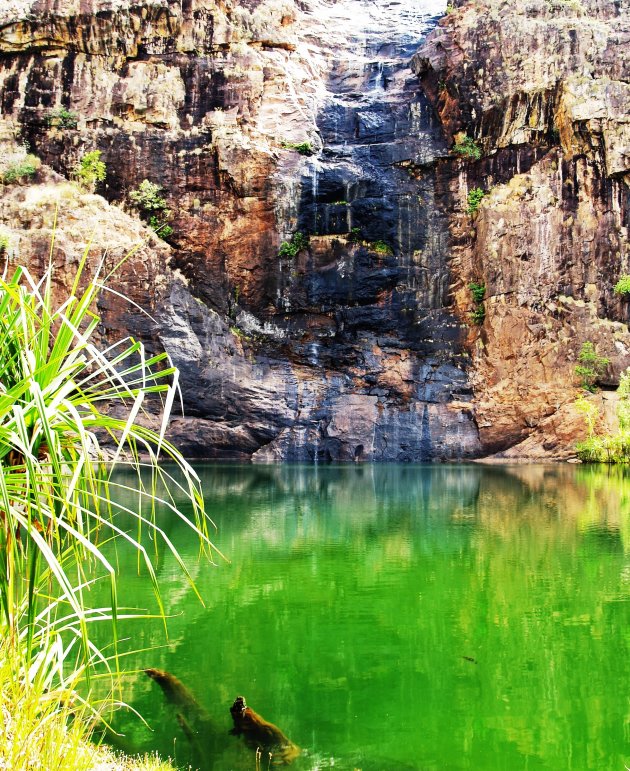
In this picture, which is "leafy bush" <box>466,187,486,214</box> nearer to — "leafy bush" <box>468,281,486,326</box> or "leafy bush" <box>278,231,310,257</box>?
"leafy bush" <box>468,281,486,326</box>

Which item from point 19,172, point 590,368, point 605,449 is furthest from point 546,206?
point 19,172

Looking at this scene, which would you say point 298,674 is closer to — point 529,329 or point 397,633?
point 397,633

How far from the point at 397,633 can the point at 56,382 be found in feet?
20.3

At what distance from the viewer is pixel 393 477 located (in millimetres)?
28547

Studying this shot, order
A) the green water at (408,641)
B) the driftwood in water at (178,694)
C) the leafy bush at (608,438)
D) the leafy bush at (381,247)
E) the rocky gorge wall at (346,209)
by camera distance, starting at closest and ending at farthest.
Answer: the green water at (408,641), the driftwood in water at (178,694), the leafy bush at (608,438), the rocky gorge wall at (346,209), the leafy bush at (381,247)

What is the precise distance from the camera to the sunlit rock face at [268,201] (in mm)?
39250

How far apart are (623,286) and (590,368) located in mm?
4983

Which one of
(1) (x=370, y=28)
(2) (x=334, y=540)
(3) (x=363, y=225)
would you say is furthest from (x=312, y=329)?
(2) (x=334, y=540)

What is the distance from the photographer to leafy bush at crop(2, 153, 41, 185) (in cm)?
3809

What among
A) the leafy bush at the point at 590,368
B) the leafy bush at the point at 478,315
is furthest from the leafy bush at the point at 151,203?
the leafy bush at the point at 590,368

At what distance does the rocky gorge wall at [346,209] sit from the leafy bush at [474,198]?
1.58 feet

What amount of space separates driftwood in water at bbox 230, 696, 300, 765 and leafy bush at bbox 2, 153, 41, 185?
38909mm

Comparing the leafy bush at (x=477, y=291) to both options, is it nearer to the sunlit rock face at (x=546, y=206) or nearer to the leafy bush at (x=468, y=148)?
the sunlit rock face at (x=546, y=206)

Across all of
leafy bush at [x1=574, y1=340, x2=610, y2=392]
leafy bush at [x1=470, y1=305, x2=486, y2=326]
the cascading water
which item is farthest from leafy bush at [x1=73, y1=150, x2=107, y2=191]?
leafy bush at [x1=574, y1=340, x2=610, y2=392]
